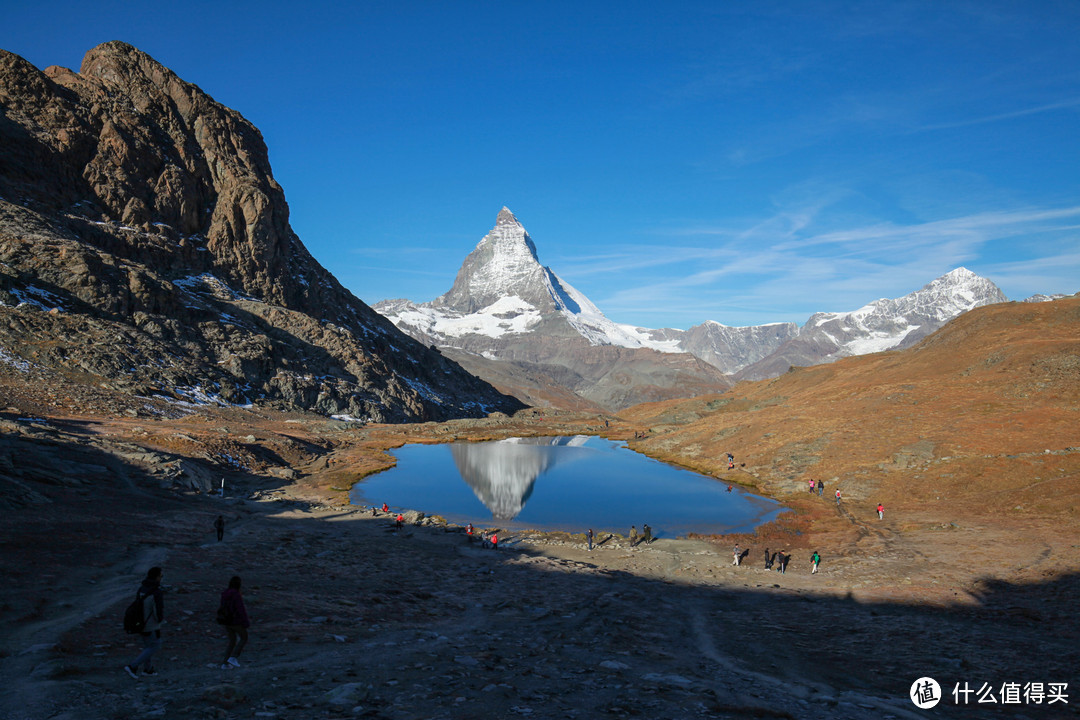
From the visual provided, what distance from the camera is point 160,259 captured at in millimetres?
132500

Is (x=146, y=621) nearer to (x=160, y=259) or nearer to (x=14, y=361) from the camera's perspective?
(x=14, y=361)

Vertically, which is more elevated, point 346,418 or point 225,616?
point 346,418

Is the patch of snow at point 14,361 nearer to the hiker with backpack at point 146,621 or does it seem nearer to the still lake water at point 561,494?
the still lake water at point 561,494

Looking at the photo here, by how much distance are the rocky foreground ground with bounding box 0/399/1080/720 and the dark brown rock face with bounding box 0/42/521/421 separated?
223ft

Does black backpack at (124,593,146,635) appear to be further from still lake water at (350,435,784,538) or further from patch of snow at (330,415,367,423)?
patch of snow at (330,415,367,423)

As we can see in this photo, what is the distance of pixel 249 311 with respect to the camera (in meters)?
140

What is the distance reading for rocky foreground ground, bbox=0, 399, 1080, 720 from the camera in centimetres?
1350

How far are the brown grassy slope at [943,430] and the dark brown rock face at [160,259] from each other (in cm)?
7992

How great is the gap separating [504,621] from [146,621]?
13573 millimetres

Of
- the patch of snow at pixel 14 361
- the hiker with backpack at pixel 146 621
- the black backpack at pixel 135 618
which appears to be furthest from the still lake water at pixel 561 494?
the patch of snow at pixel 14 361

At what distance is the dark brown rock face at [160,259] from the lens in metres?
95.0

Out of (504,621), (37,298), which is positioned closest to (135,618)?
(504,621)

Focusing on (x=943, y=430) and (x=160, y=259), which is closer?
(x=943, y=430)

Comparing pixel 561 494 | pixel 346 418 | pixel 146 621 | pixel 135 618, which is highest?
pixel 346 418
